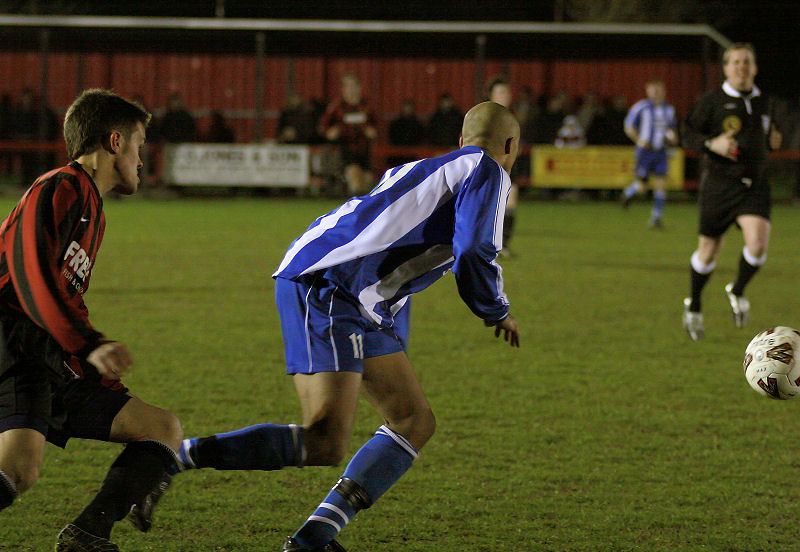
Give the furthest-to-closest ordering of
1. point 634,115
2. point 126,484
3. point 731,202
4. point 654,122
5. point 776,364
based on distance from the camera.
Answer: point 654,122, point 634,115, point 731,202, point 776,364, point 126,484

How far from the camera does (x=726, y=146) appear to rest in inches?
304

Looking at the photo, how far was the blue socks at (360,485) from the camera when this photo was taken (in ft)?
11.0

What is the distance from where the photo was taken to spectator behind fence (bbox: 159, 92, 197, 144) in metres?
22.1

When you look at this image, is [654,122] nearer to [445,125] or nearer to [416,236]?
[445,125]

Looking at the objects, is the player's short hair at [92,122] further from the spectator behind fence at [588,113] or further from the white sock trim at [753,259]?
the spectator behind fence at [588,113]

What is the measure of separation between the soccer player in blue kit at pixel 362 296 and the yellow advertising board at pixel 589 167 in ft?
62.3

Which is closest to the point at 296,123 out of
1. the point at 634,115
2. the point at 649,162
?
the point at 634,115

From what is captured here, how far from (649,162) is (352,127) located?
17.8ft

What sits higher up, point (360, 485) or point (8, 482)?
point (8, 482)

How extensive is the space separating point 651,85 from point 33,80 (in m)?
16.0

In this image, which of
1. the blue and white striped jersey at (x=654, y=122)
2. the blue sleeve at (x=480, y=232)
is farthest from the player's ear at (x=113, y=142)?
the blue and white striped jersey at (x=654, y=122)

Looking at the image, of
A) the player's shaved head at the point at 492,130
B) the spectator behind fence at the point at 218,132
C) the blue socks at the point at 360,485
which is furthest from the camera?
the spectator behind fence at the point at 218,132

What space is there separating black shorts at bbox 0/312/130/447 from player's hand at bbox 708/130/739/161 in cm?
562

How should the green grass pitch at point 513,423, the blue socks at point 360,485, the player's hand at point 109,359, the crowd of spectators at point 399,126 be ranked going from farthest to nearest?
the crowd of spectators at point 399,126
the green grass pitch at point 513,423
the blue socks at point 360,485
the player's hand at point 109,359
